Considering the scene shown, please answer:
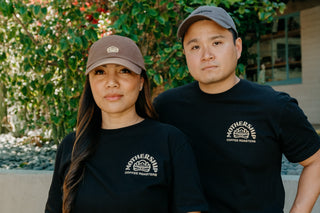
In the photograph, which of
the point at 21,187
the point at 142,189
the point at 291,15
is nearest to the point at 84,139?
the point at 142,189

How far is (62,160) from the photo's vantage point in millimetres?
2023

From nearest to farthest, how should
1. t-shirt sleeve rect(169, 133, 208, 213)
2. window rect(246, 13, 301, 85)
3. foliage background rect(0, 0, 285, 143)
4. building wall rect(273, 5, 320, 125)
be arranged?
1. t-shirt sleeve rect(169, 133, 208, 213)
2. foliage background rect(0, 0, 285, 143)
3. building wall rect(273, 5, 320, 125)
4. window rect(246, 13, 301, 85)

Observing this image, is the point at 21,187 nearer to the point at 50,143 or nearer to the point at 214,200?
the point at 214,200

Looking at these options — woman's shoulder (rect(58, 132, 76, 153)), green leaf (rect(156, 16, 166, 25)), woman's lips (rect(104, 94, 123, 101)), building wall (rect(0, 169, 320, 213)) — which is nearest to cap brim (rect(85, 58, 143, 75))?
woman's lips (rect(104, 94, 123, 101))

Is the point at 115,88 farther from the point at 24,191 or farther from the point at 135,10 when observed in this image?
the point at 24,191

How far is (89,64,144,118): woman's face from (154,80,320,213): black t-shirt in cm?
41

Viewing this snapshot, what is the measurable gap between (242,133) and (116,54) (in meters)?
0.79

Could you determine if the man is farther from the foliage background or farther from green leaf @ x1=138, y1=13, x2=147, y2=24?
the foliage background

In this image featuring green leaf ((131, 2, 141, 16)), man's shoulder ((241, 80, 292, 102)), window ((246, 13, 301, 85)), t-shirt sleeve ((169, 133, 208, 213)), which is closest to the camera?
t-shirt sleeve ((169, 133, 208, 213))

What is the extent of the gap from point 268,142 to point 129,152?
0.74 m

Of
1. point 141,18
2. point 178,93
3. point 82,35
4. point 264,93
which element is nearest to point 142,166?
point 178,93

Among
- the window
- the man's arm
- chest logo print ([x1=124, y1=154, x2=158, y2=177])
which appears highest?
the window

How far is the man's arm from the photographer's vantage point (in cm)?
203

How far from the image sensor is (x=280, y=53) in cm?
951
